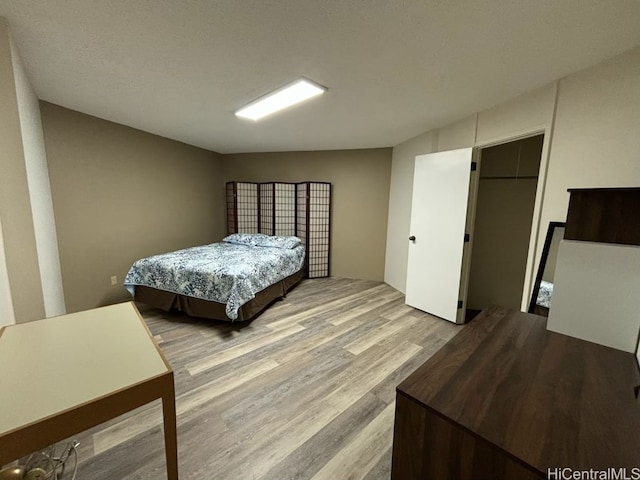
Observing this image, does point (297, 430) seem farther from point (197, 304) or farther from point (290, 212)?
point (290, 212)

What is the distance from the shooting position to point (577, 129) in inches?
67.7

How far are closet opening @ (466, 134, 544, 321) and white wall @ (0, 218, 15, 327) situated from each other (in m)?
3.95

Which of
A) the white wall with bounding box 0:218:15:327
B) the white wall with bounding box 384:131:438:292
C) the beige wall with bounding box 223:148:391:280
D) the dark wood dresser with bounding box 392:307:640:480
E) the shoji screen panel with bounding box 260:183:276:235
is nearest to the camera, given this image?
the dark wood dresser with bounding box 392:307:640:480

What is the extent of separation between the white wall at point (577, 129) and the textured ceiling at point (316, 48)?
11 cm

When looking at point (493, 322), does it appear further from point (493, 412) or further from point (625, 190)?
point (625, 190)

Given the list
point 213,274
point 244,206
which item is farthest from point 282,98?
point 244,206

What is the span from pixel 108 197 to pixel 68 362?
2825 millimetres

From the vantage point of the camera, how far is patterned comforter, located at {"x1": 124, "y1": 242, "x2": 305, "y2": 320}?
2588 mm

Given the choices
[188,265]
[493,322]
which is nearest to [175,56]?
[188,265]

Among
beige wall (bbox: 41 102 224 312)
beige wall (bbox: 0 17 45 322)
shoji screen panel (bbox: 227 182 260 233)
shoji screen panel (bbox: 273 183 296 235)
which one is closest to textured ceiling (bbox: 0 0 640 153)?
beige wall (bbox: 0 17 45 322)

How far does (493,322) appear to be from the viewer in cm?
132

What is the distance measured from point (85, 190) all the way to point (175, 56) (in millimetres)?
2229

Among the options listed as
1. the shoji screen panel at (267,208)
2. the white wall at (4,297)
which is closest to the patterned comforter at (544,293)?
the white wall at (4,297)

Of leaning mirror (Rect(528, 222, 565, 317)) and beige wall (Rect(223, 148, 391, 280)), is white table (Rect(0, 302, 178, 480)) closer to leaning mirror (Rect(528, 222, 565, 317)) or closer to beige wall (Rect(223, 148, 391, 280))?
leaning mirror (Rect(528, 222, 565, 317))
